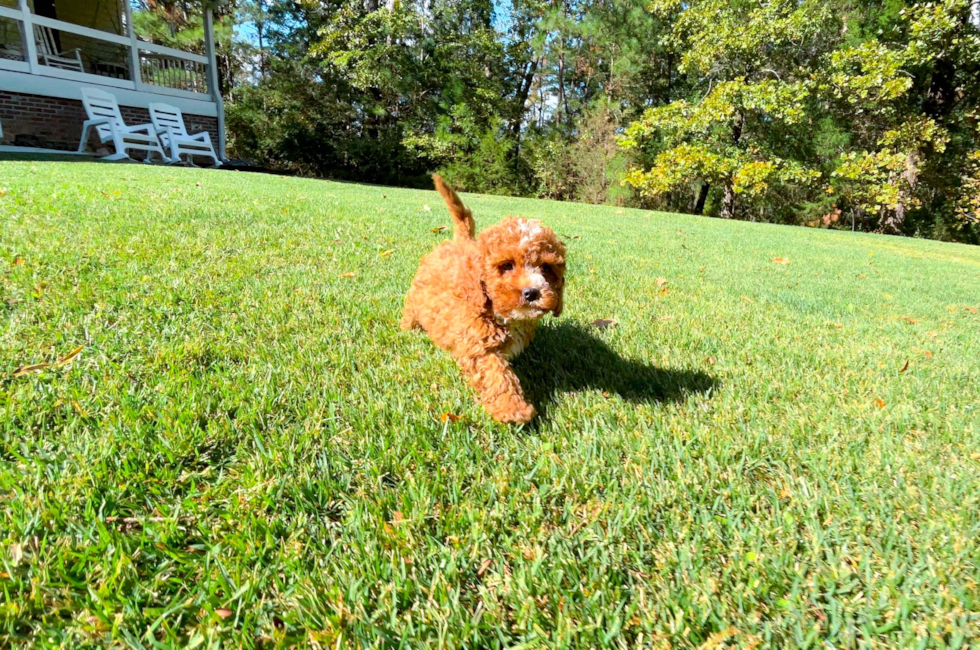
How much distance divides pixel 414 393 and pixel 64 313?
2.15 metres

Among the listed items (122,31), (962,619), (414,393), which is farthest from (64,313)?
(122,31)

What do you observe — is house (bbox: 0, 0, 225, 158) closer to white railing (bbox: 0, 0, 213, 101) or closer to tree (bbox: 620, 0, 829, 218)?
white railing (bbox: 0, 0, 213, 101)

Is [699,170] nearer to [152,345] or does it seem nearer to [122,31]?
[152,345]

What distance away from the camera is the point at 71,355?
2338 mm

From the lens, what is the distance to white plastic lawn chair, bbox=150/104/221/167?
15133 millimetres

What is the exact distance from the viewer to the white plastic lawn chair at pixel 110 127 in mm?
13719

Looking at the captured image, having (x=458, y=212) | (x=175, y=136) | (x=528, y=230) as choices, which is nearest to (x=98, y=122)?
(x=175, y=136)

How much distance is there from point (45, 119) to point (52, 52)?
468cm

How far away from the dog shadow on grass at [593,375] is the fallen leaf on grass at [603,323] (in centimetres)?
35

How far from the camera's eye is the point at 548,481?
71.9 inches

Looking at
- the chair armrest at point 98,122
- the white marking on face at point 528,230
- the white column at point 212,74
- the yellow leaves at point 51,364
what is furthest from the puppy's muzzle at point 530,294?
the white column at point 212,74

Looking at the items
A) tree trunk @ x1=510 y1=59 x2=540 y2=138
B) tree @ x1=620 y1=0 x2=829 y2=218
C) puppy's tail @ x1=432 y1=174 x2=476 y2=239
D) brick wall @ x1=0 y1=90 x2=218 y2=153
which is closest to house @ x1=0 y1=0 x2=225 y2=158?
brick wall @ x1=0 y1=90 x2=218 y2=153

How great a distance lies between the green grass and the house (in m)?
15.0

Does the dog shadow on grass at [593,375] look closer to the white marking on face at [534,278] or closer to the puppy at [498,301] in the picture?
the puppy at [498,301]
